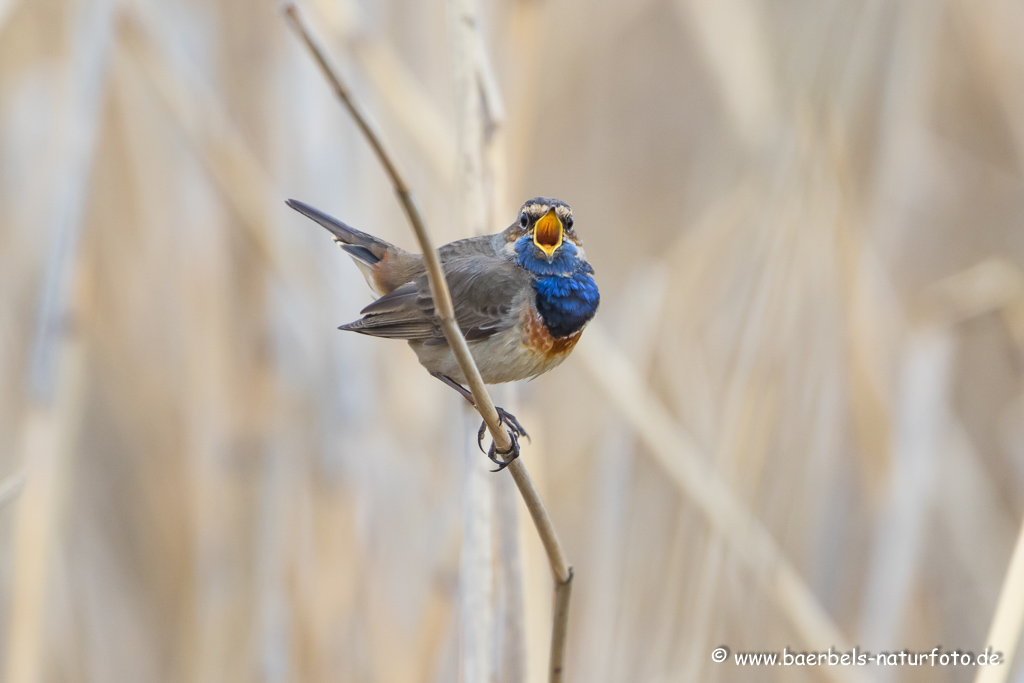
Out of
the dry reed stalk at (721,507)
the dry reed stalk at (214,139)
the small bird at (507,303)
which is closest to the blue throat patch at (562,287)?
the small bird at (507,303)

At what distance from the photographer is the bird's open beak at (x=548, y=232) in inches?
57.6

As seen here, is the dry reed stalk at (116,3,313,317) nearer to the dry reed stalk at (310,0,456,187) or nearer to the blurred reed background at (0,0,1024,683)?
the blurred reed background at (0,0,1024,683)

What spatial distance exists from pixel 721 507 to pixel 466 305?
0.89 metres

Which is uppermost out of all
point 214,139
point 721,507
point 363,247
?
point 214,139

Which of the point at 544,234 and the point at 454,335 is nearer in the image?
the point at 454,335

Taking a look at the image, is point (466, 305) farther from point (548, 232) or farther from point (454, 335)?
point (454, 335)

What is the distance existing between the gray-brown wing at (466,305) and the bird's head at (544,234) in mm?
48

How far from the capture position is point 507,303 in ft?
5.13

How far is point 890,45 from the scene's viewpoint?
2.44m

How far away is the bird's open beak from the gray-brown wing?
0.43ft

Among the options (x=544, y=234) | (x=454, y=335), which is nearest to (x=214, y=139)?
(x=544, y=234)

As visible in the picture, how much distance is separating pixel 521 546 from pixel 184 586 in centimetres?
172

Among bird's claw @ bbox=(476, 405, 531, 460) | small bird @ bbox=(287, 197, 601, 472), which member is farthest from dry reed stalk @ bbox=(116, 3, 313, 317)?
bird's claw @ bbox=(476, 405, 531, 460)

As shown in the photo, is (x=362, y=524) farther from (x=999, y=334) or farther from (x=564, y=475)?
(x=999, y=334)
